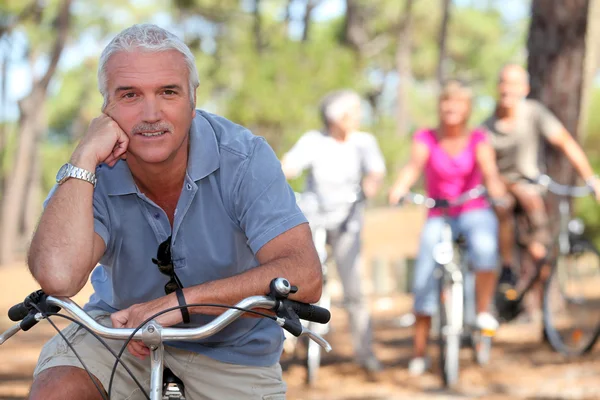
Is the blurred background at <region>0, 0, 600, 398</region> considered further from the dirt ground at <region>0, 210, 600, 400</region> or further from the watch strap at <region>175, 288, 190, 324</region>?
the watch strap at <region>175, 288, 190, 324</region>

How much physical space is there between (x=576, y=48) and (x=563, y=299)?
10.6 feet

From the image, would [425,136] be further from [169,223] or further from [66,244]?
[66,244]

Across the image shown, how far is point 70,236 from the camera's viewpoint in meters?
3.04

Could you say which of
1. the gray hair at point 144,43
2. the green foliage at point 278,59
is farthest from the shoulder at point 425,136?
the green foliage at point 278,59

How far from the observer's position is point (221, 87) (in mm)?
39344

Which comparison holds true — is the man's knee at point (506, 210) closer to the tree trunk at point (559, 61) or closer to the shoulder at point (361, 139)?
the shoulder at point (361, 139)

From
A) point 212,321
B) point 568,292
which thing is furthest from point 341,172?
point 212,321

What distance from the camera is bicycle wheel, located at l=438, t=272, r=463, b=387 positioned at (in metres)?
8.05

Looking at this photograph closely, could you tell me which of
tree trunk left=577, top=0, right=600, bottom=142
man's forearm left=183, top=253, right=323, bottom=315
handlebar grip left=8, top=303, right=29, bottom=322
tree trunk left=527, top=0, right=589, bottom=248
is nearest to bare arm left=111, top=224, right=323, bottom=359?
man's forearm left=183, top=253, right=323, bottom=315

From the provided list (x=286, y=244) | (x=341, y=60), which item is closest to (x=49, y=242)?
(x=286, y=244)

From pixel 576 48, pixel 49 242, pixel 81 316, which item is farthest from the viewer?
pixel 576 48

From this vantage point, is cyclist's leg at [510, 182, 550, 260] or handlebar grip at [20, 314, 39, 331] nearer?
handlebar grip at [20, 314, 39, 331]

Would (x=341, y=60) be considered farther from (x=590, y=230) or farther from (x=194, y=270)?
(x=194, y=270)

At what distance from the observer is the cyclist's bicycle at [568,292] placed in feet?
29.8
